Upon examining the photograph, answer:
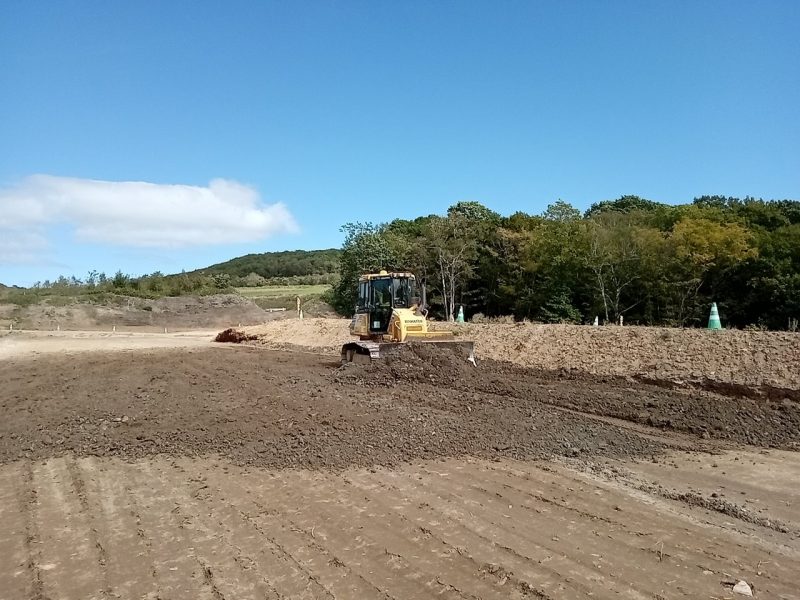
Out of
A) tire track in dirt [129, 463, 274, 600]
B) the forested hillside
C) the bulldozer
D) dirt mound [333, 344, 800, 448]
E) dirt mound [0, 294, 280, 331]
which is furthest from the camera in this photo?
dirt mound [0, 294, 280, 331]

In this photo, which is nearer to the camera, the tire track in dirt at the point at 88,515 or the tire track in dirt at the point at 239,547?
the tire track in dirt at the point at 239,547

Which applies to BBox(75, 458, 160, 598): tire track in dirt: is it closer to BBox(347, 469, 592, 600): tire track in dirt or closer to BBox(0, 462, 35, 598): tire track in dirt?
BBox(0, 462, 35, 598): tire track in dirt

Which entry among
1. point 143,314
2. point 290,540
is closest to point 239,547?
point 290,540

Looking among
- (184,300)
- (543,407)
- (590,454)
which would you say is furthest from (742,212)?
(184,300)

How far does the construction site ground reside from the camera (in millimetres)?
4430

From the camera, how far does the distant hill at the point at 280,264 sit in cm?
10388

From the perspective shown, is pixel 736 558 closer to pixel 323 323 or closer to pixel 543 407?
pixel 543 407

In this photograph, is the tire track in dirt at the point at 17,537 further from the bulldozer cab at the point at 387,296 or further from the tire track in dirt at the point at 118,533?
the bulldozer cab at the point at 387,296

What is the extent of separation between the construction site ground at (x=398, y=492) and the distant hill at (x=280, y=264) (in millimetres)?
82749

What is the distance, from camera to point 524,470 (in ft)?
23.9

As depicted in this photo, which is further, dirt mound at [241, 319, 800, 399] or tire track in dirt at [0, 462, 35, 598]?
dirt mound at [241, 319, 800, 399]

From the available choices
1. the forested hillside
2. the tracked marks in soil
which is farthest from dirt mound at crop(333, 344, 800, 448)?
the forested hillside

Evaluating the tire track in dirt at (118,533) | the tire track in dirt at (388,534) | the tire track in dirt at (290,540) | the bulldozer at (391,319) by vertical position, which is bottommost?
the tire track in dirt at (388,534)

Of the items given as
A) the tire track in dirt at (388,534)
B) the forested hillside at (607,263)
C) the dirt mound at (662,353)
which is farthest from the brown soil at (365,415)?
the forested hillside at (607,263)
